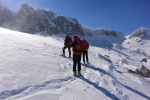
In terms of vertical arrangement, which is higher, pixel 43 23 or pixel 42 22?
pixel 42 22

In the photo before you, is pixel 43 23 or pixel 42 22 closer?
pixel 43 23

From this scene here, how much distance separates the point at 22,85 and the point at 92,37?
186800 millimetres

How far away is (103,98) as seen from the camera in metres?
9.27

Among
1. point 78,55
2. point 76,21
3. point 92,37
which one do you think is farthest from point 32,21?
point 78,55

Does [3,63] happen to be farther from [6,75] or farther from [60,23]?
[60,23]

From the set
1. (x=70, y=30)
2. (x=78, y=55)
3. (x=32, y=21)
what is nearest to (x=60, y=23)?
(x=70, y=30)

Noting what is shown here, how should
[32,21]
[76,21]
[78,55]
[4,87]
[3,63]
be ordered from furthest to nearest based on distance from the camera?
[76,21], [32,21], [78,55], [3,63], [4,87]

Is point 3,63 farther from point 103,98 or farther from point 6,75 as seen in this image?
point 103,98

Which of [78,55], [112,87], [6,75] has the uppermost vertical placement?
[78,55]

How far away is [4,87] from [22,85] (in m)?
0.78

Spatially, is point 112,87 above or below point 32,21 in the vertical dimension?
below

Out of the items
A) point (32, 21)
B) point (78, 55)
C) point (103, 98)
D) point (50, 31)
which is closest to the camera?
point (103, 98)

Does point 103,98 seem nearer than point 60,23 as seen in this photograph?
Yes

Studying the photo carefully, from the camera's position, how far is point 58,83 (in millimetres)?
9977
